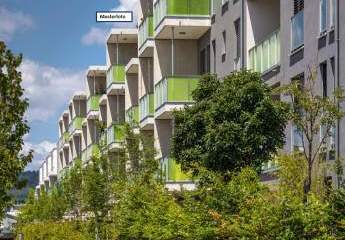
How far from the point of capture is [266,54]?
33281mm

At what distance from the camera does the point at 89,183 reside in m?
43.8

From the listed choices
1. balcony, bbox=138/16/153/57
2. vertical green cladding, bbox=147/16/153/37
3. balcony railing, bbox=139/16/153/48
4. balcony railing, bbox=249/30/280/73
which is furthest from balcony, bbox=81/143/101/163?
balcony railing, bbox=249/30/280/73

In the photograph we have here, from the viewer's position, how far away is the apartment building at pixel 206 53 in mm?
27109

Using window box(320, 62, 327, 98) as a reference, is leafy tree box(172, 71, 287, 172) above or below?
below

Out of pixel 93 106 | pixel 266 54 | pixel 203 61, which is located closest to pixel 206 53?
pixel 203 61

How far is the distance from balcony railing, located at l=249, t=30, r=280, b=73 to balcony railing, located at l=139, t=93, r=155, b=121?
14.0 meters

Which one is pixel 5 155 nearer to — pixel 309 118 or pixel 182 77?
pixel 309 118

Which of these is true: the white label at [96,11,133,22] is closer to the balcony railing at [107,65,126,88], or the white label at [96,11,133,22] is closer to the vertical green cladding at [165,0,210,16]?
the vertical green cladding at [165,0,210,16]

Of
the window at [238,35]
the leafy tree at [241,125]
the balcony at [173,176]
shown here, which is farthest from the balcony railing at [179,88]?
the leafy tree at [241,125]

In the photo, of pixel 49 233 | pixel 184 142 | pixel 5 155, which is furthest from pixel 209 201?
pixel 49 233

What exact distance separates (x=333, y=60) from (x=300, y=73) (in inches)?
115

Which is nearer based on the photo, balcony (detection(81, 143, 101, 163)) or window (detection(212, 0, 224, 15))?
window (detection(212, 0, 224, 15))

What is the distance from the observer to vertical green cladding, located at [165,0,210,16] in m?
Answer: 42.9

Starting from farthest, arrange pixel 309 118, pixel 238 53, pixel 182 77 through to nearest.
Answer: pixel 182 77 < pixel 238 53 < pixel 309 118
